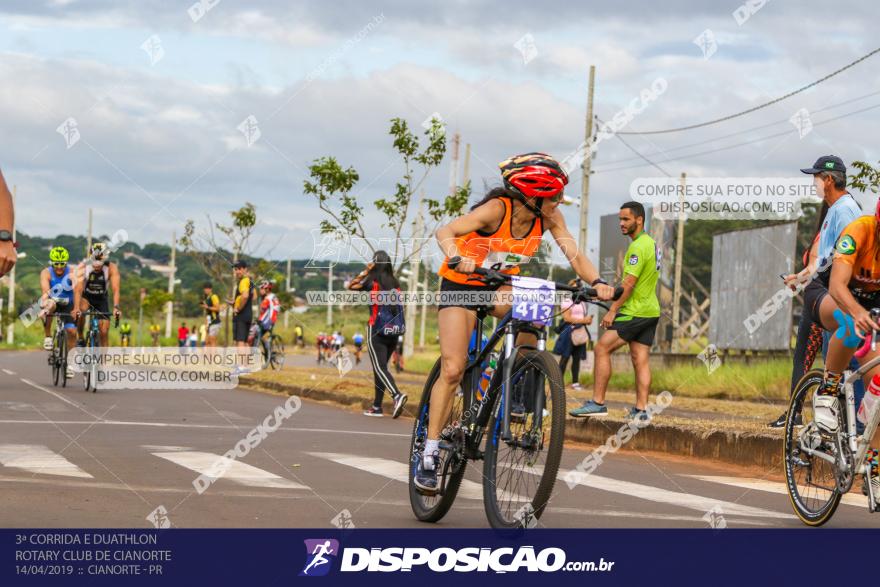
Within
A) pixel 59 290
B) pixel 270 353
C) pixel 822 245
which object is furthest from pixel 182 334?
pixel 822 245

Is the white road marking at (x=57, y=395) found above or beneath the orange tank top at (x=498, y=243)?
beneath

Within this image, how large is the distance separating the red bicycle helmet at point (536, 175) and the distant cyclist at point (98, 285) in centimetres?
1226

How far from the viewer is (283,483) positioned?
8.61 metres

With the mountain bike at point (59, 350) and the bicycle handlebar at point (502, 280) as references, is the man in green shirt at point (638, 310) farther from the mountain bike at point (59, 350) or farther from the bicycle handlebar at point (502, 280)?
the mountain bike at point (59, 350)

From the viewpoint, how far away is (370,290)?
15.4 meters

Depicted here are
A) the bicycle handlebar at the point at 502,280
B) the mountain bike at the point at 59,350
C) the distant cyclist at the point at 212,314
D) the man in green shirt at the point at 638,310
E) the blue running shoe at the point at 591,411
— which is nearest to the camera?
the bicycle handlebar at the point at 502,280

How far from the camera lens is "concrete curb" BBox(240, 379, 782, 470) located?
1113 cm

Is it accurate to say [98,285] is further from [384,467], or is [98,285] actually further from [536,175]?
[536,175]

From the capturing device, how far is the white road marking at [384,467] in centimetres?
868

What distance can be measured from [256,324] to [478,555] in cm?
2199

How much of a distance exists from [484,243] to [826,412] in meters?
2.07

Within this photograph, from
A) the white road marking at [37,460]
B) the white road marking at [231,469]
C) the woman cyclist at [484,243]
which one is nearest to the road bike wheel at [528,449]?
the woman cyclist at [484,243]

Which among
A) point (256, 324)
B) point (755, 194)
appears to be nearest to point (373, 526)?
point (755, 194)

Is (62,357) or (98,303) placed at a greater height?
(98,303)
